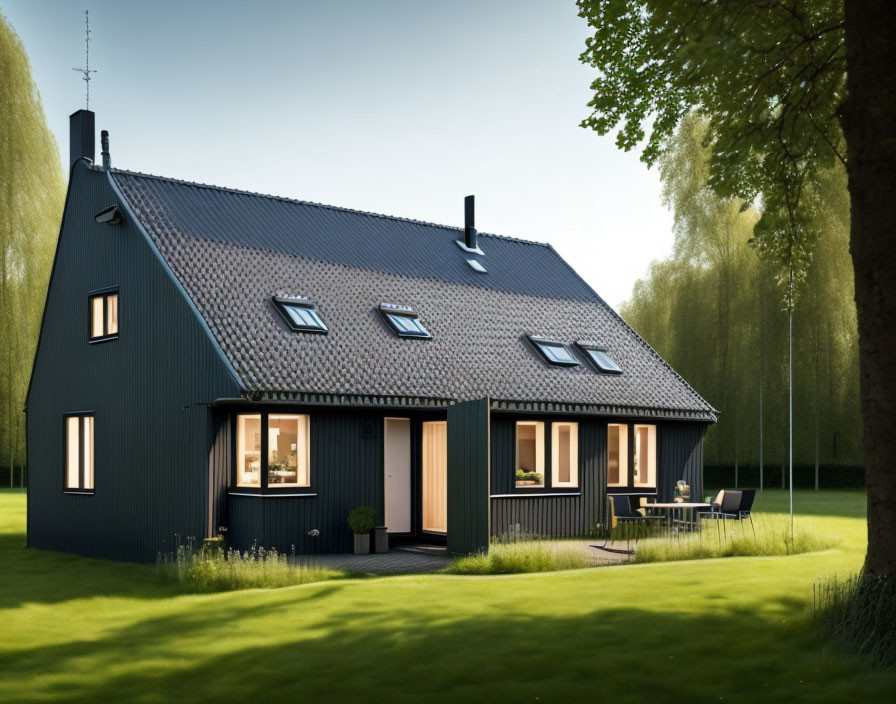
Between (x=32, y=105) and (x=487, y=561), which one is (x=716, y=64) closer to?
(x=487, y=561)

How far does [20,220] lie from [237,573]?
29.6 metres

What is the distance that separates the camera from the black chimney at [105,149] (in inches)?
795

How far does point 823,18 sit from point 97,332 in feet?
44.7

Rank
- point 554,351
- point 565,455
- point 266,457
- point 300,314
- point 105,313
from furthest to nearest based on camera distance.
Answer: point 554,351, point 565,455, point 105,313, point 300,314, point 266,457

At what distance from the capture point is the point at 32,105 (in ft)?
131

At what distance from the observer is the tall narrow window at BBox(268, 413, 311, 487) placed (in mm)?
17203

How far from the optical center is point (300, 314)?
18.6 metres

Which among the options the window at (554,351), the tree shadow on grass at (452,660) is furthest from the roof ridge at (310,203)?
the tree shadow on grass at (452,660)

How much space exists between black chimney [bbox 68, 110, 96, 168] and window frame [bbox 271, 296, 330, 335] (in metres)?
5.44

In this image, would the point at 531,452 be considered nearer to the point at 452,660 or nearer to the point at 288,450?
the point at 288,450

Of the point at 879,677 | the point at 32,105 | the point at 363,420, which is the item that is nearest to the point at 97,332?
the point at 363,420

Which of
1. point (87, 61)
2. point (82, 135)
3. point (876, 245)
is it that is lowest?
point (876, 245)

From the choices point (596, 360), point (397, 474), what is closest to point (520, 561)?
point (397, 474)

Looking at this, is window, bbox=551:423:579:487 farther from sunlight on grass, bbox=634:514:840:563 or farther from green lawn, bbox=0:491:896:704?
green lawn, bbox=0:491:896:704
